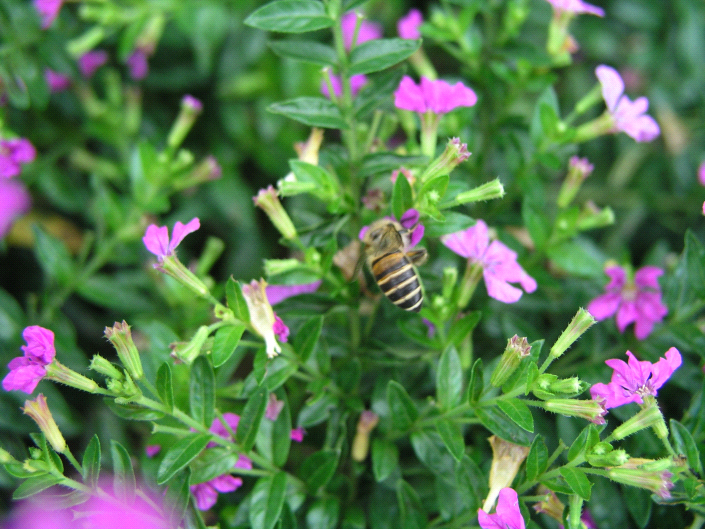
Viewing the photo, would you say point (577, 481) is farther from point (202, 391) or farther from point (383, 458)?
point (202, 391)

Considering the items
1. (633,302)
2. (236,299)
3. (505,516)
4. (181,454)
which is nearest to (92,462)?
(181,454)

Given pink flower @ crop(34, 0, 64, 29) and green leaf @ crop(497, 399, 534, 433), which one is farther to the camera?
pink flower @ crop(34, 0, 64, 29)

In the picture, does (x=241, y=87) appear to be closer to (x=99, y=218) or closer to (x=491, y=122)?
(x=99, y=218)

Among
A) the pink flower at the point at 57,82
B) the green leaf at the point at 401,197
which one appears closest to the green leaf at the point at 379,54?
the green leaf at the point at 401,197

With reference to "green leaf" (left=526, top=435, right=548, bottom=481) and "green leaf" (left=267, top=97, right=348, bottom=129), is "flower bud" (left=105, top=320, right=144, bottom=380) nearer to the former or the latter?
"green leaf" (left=267, top=97, right=348, bottom=129)

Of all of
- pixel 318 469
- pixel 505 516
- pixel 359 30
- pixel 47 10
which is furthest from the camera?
pixel 359 30

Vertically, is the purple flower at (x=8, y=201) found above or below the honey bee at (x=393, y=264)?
above

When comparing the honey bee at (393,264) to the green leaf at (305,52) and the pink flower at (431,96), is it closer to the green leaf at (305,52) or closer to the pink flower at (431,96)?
the pink flower at (431,96)

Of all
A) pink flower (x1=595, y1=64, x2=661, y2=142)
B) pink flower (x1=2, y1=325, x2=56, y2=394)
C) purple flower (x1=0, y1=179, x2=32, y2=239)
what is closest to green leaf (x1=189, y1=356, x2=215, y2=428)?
pink flower (x1=2, y1=325, x2=56, y2=394)
